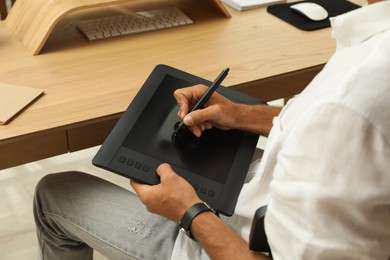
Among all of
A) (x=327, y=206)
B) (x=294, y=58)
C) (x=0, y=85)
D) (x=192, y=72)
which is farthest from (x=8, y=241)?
(x=327, y=206)

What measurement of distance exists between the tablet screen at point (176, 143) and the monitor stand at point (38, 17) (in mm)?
319

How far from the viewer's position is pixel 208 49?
4.42ft

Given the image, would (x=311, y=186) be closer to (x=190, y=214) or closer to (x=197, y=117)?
(x=190, y=214)

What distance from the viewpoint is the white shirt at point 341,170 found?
0.66 m

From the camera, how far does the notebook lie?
1.03 meters

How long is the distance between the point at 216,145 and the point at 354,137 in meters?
0.47

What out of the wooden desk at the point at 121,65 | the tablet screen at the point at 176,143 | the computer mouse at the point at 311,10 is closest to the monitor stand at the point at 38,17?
the wooden desk at the point at 121,65

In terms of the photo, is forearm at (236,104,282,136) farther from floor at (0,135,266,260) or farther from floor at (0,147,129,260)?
floor at (0,147,129,260)

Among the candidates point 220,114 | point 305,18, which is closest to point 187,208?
point 220,114

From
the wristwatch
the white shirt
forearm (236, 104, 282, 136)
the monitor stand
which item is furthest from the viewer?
the monitor stand

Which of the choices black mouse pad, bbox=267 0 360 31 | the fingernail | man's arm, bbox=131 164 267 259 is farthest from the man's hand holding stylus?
black mouse pad, bbox=267 0 360 31

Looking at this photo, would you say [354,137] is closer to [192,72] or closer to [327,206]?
[327,206]

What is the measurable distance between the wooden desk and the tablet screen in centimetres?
6

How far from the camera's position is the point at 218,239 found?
0.91 metres
